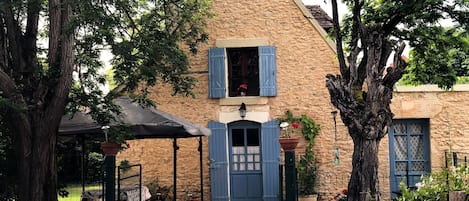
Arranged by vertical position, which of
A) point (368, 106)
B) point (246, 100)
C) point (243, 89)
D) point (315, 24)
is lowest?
point (368, 106)

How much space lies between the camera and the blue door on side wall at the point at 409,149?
14570 millimetres

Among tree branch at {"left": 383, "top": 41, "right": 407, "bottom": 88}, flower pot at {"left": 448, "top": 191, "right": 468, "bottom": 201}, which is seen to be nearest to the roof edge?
tree branch at {"left": 383, "top": 41, "right": 407, "bottom": 88}

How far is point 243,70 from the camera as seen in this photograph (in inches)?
592

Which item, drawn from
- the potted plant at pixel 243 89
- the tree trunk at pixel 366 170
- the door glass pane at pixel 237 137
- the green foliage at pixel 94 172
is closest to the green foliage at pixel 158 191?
the green foliage at pixel 94 172

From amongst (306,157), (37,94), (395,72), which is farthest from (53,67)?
(306,157)

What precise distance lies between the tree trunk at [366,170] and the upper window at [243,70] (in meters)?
5.16

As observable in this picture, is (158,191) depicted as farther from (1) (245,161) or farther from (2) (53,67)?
(2) (53,67)

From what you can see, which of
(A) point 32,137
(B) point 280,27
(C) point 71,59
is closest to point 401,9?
(B) point 280,27

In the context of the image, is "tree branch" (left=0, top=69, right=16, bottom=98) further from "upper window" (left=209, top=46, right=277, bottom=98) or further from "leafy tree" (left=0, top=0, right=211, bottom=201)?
"upper window" (left=209, top=46, right=277, bottom=98)

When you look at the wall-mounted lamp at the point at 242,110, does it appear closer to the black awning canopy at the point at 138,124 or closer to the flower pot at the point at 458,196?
the black awning canopy at the point at 138,124

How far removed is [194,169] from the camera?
582 inches

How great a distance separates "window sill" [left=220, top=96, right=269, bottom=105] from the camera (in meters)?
Result: 14.6

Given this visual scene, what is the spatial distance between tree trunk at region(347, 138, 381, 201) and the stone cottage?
4325 millimetres

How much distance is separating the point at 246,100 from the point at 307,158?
6.25ft
